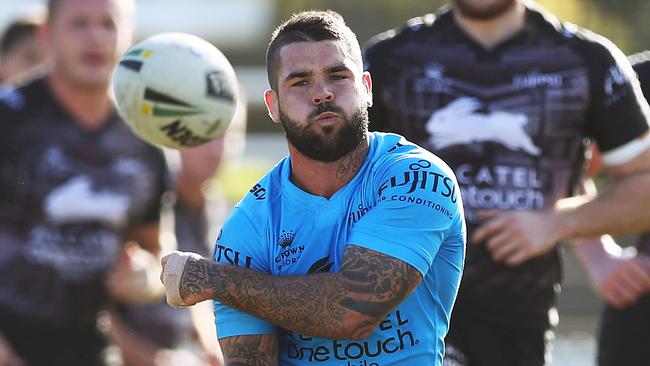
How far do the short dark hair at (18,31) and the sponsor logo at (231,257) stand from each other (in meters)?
6.48

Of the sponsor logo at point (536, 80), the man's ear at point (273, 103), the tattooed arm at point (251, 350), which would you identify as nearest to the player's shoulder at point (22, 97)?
the sponsor logo at point (536, 80)

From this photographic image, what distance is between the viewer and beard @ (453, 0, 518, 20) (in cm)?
619

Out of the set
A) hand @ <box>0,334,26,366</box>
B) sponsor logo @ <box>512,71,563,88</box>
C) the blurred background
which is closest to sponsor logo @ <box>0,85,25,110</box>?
hand @ <box>0,334,26,366</box>

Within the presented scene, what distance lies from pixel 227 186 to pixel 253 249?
17570 mm

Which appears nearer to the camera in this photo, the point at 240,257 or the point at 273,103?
the point at 240,257

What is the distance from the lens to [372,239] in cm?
432

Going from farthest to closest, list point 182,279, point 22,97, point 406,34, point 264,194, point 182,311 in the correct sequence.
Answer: point 182,311 → point 22,97 → point 406,34 → point 264,194 → point 182,279

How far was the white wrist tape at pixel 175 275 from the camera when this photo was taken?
14.3 ft

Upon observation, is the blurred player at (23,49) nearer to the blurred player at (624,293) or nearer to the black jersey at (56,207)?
the black jersey at (56,207)

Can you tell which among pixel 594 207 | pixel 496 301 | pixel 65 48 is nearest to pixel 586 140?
pixel 594 207

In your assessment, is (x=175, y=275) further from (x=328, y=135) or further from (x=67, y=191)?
(x=67, y=191)

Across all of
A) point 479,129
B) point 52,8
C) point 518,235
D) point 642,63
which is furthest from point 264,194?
point 52,8

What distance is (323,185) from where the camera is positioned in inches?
182

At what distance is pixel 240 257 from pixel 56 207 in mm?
3303
